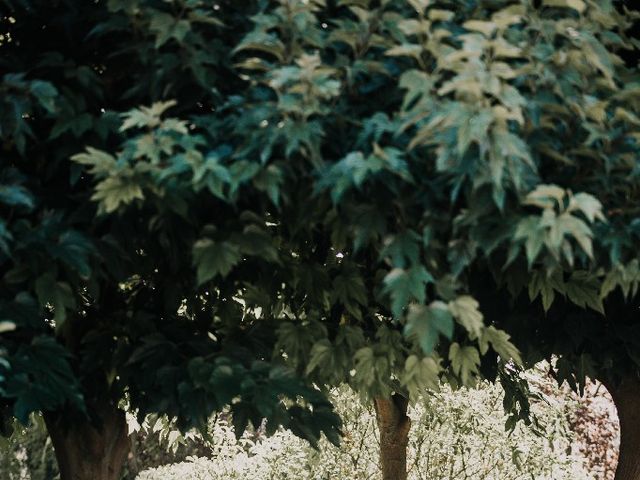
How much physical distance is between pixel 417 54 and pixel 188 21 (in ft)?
3.94

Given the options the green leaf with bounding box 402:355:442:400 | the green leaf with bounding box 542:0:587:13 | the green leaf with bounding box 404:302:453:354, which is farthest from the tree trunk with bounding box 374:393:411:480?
the green leaf with bounding box 542:0:587:13

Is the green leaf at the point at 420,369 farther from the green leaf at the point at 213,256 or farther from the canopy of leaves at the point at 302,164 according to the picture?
the green leaf at the point at 213,256

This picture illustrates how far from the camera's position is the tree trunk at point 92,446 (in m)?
7.99

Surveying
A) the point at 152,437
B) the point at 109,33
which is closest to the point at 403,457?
the point at 109,33

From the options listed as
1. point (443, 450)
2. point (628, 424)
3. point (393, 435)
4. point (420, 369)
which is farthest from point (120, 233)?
point (443, 450)

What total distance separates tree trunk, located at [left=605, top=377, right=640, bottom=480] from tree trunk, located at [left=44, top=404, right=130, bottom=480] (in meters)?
4.38

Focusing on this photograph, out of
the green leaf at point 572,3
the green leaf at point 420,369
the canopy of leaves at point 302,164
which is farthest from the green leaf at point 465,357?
the green leaf at point 572,3

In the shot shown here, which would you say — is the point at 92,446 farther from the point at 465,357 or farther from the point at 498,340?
the point at 498,340

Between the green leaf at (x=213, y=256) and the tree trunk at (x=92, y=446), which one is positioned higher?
the green leaf at (x=213, y=256)

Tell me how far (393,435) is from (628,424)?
2413 millimetres

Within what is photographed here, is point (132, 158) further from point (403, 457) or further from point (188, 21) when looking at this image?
point (403, 457)

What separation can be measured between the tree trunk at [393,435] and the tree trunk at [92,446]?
3519 millimetres

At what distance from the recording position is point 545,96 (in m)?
5.32

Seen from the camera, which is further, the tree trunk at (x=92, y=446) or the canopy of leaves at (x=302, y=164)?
the tree trunk at (x=92, y=446)
